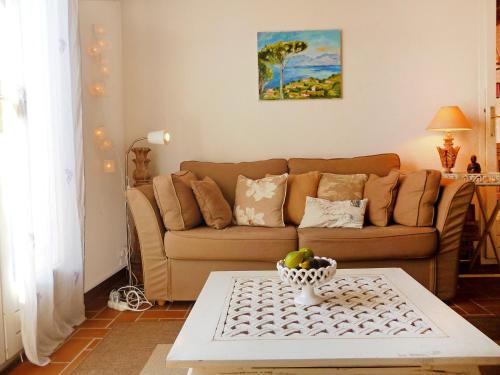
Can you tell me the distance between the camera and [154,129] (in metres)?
3.99

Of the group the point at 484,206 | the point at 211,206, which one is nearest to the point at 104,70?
the point at 211,206

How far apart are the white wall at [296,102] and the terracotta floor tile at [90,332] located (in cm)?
169

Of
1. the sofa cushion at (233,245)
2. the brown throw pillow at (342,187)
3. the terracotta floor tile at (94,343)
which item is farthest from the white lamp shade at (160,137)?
the terracotta floor tile at (94,343)

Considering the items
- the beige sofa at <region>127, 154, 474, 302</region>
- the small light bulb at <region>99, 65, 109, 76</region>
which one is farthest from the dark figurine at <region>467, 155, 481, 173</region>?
the small light bulb at <region>99, 65, 109, 76</region>

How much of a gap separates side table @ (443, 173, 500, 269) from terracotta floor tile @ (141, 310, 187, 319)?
224 centimetres

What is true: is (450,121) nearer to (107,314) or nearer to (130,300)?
(130,300)

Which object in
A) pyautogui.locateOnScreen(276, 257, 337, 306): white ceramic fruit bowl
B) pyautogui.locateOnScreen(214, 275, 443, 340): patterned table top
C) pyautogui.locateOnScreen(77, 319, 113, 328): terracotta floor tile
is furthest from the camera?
pyautogui.locateOnScreen(77, 319, 113, 328): terracotta floor tile

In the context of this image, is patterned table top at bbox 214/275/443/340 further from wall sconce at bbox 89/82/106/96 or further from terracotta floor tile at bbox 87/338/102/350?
wall sconce at bbox 89/82/106/96

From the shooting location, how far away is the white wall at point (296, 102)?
384 cm

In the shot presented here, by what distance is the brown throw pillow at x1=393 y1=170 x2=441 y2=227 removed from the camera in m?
2.96

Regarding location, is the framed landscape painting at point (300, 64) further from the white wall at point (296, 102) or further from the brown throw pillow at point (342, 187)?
the brown throw pillow at point (342, 187)

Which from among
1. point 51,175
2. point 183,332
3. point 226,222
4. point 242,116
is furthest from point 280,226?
point 183,332

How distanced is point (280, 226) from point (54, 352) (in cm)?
160

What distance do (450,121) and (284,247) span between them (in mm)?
1727
